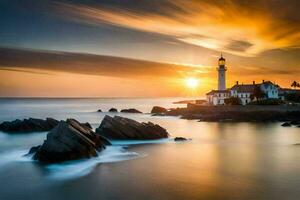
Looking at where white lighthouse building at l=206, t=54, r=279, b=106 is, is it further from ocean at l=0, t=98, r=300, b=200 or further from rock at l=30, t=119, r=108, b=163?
rock at l=30, t=119, r=108, b=163

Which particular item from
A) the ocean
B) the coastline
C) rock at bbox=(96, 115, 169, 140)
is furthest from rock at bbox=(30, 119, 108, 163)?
the coastline

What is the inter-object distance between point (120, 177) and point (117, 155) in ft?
20.1

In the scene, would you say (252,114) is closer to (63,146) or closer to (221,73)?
A: (221,73)

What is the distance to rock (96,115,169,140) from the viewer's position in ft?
112

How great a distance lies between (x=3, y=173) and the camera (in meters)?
21.3

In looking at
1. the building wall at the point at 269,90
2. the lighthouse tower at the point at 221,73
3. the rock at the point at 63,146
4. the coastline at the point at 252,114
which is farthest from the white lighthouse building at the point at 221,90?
the rock at the point at 63,146

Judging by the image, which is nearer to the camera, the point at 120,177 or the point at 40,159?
the point at 120,177

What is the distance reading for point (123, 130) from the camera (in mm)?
34406

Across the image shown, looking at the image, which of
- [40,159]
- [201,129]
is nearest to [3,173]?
[40,159]

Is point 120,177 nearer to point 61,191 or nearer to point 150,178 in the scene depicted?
point 150,178

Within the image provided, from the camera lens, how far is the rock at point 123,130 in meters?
34.1

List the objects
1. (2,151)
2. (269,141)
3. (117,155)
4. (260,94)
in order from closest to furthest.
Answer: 1. (117,155)
2. (2,151)
3. (269,141)
4. (260,94)

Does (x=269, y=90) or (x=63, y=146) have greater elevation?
(x=269, y=90)

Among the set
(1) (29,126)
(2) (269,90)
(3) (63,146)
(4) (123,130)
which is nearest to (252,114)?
(2) (269,90)
